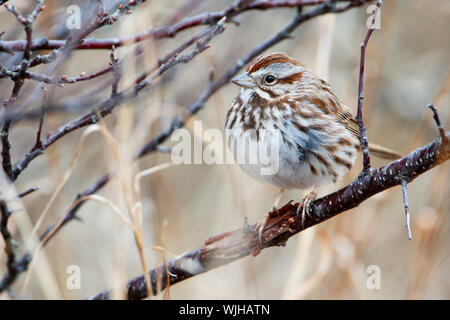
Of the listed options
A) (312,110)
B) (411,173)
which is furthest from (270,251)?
(411,173)

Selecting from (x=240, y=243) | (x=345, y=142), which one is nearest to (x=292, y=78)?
(x=345, y=142)

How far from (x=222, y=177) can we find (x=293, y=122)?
Result: 5.40 ft

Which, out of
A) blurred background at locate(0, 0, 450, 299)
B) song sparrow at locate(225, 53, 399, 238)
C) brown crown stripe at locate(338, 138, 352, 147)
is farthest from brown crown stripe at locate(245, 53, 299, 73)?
brown crown stripe at locate(338, 138, 352, 147)

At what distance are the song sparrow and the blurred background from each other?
32cm

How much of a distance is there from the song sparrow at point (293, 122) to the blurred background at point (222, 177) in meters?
0.32

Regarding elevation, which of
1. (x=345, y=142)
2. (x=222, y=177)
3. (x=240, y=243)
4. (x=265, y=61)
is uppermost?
(x=265, y=61)

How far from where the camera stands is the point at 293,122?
2.86 metres

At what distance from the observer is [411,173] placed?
188cm

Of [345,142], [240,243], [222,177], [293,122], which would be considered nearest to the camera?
[240,243]

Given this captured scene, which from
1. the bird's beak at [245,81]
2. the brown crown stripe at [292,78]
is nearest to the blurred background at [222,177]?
the bird's beak at [245,81]

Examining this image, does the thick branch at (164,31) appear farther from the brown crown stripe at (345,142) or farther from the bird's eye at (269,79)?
the brown crown stripe at (345,142)

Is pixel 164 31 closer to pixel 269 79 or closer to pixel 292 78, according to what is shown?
pixel 269 79
